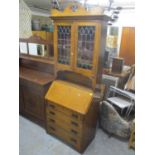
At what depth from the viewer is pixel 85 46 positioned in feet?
6.23

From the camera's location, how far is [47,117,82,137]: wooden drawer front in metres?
1.93

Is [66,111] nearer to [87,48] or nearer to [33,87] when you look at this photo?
[33,87]

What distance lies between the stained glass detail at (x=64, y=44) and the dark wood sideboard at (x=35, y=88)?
43 centimetres

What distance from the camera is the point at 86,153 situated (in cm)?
201

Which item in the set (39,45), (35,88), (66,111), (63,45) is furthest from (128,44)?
(66,111)

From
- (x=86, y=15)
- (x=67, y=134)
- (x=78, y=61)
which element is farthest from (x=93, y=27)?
(x=67, y=134)

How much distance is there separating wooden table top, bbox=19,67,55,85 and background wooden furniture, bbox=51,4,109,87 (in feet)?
1.27

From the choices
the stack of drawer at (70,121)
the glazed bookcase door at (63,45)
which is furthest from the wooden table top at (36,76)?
the glazed bookcase door at (63,45)

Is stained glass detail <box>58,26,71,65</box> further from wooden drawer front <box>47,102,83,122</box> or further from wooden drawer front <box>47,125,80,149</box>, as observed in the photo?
wooden drawer front <box>47,125,80,149</box>

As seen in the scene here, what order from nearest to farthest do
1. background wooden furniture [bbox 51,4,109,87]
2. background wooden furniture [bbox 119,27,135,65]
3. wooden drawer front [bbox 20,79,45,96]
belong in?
1. background wooden furniture [bbox 51,4,109,87]
2. wooden drawer front [bbox 20,79,45,96]
3. background wooden furniture [bbox 119,27,135,65]

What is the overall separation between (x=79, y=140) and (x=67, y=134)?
21 cm

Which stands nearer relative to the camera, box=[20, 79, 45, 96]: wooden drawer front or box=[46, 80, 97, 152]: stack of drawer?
box=[46, 80, 97, 152]: stack of drawer

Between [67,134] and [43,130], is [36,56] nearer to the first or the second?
[43,130]

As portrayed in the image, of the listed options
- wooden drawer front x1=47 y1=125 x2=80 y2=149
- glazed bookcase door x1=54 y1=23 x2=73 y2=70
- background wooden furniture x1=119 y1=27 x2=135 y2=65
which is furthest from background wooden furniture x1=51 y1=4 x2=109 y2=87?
background wooden furniture x1=119 y1=27 x2=135 y2=65
